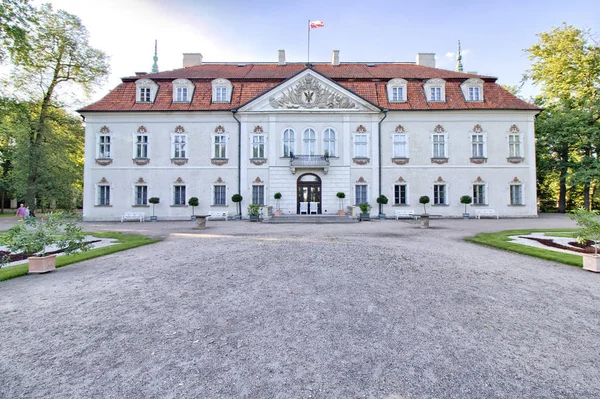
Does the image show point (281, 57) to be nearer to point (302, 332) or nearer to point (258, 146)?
point (258, 146)

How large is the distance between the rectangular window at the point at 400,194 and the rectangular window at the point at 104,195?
23.4 meters

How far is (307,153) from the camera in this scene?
23172mm

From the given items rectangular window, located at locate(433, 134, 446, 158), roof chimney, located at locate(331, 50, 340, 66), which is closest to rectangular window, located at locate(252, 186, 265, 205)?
rectangular window, located at locate(433, 134, 446, 158)

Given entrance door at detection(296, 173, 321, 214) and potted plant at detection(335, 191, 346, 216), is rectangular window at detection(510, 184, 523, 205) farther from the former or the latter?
entrance door at detection(296, 173, 321, 214)

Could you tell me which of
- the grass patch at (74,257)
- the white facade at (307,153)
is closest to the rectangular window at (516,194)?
the white facade at (307,153)

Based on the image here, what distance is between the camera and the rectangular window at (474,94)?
2342cm

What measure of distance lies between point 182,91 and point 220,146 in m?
5.61

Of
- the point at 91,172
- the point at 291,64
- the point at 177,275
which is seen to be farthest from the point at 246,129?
the point at 177,275

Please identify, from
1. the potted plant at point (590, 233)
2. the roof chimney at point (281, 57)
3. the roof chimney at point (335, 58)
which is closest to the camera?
the potted plant at point (590, 233)

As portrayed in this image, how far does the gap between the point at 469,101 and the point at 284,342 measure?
86.2ft

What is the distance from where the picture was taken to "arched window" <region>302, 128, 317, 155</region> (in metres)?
23.2

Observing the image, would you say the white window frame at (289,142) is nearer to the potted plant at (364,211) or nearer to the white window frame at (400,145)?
the potted plant at (364,211)

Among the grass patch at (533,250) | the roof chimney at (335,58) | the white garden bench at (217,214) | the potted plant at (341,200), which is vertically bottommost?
the grass patch at (533,250)

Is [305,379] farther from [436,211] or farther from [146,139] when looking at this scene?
[146,139]
